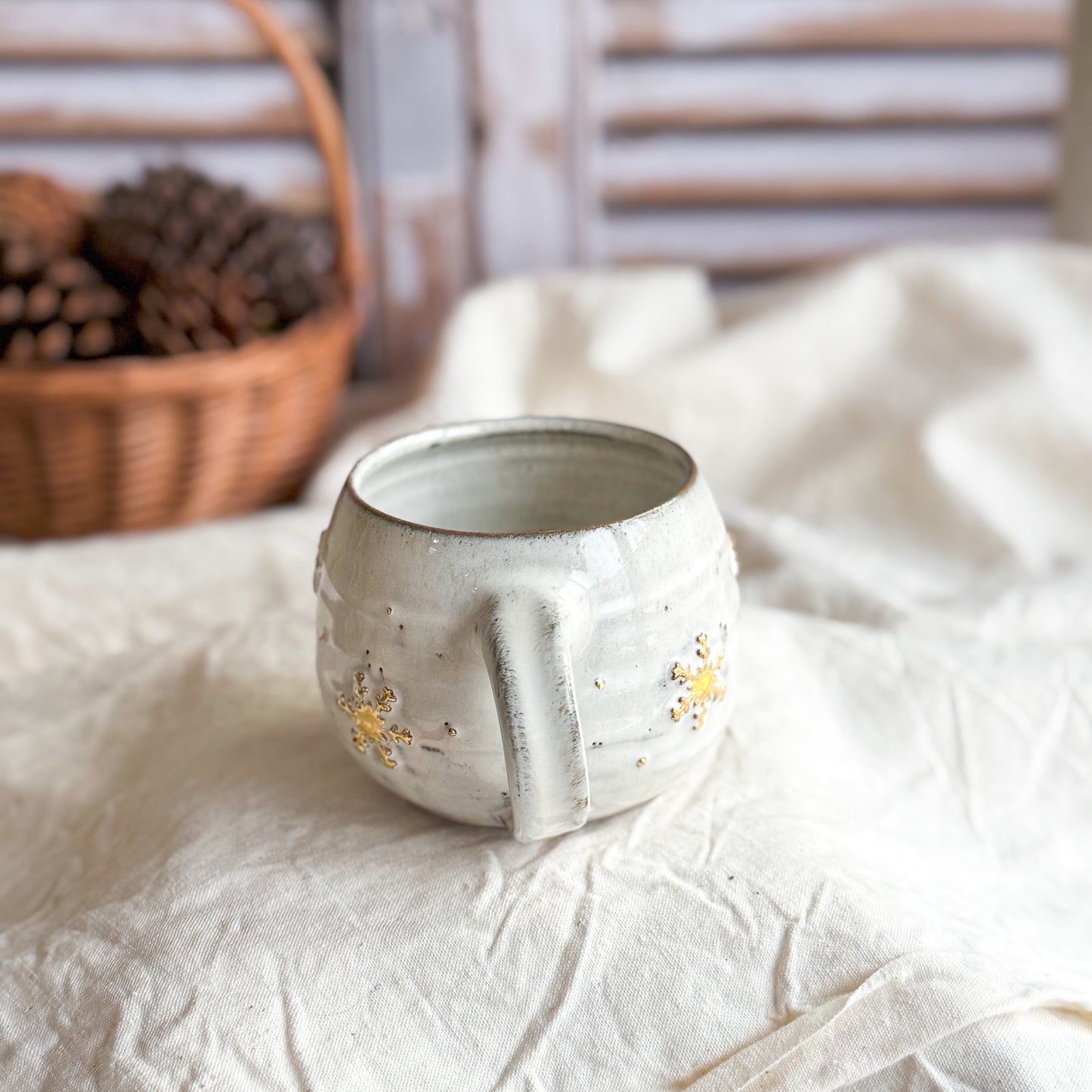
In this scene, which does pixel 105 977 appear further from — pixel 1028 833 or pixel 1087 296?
pixel 1087 296

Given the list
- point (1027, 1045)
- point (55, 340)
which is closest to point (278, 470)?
point (55, 340)

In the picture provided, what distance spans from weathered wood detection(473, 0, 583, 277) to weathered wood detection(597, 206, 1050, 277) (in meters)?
0.06

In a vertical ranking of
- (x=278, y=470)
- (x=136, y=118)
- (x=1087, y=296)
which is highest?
(x=136, y=118)

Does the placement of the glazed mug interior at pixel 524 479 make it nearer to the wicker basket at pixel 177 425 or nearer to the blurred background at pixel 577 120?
the wicker basket at pixel 177 425

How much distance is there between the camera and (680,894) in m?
0.42

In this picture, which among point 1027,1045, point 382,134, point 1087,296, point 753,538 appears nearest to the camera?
point 1027,1045

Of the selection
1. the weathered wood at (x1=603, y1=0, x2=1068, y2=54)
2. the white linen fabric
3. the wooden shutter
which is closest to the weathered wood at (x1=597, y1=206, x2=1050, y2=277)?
the wooden shutter

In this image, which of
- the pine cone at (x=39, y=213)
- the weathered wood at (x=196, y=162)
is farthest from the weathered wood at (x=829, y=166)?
the pine cone at (x=39, y=213)

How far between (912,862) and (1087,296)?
0.59m

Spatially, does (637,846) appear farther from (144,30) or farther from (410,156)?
(144,30)

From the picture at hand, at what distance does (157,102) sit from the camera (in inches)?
45.1

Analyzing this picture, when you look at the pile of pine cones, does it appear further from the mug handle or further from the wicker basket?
the mug handle

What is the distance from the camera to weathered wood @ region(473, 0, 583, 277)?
3.74ft

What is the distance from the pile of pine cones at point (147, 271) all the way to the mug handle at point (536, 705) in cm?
55
